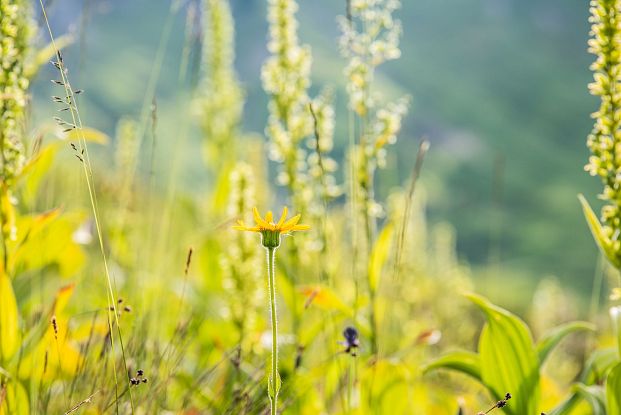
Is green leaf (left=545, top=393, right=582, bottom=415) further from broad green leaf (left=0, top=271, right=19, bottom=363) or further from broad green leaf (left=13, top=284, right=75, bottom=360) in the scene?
broad green leaf (left=0, top=271, right=19, bottom=363)

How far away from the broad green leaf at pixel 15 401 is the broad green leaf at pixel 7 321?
0.17 metres

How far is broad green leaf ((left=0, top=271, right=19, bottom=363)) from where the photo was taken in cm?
190

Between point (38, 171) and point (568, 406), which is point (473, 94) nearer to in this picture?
point (38, 171)

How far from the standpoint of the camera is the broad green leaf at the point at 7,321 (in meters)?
1.90

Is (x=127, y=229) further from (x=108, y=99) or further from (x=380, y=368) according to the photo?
(x=108, y=99)

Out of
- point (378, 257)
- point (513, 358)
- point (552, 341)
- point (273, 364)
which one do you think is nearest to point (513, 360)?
point (513, 358)

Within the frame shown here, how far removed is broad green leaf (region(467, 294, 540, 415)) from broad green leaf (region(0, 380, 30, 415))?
52.0 inches

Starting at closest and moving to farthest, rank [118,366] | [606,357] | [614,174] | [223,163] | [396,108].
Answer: [614,174] → [606,357] → [118,366] → [396,108] → [223,163]

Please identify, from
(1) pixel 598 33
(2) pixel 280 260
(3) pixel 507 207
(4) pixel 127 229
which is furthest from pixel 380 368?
(3) pixel 507 207

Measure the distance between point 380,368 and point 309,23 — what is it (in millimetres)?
126958

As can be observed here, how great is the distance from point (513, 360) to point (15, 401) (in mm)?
1405

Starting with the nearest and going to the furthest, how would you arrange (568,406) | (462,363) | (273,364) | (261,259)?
(273,364) → (568,406) → (462,363) → (261,259)

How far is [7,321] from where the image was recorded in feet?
6.33

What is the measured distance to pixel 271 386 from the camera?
1.23 m
